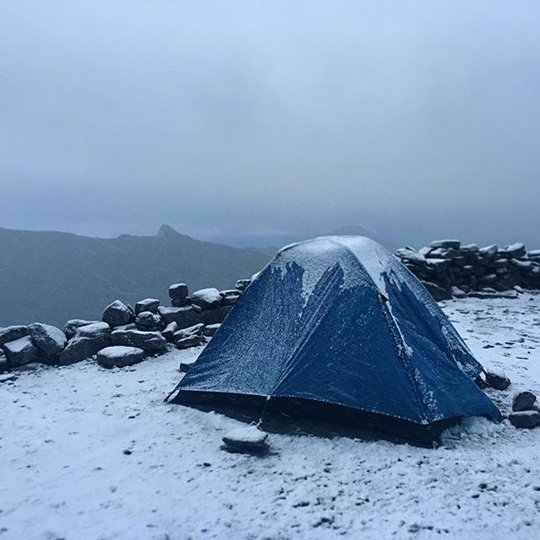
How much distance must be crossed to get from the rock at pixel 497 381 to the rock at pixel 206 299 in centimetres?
532

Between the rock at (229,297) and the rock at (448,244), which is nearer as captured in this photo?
the rock at (229,297)

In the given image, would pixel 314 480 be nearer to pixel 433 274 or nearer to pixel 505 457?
pixel 505 457

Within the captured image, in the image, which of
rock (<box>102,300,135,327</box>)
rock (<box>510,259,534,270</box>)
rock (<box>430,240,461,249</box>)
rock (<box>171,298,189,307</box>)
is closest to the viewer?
rock (<box>102,300,135,327</box>)

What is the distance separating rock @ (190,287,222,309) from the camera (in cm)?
974

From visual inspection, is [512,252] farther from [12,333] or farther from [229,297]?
[12,333]

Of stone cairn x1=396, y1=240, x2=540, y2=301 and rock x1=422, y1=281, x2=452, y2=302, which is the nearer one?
rock x1=422, y1=281, x2=452, y2=302

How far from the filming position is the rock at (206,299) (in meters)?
9.74

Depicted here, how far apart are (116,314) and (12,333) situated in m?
1.71

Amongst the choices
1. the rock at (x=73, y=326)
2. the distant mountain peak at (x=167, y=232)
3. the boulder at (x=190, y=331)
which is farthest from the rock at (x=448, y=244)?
the distant mountain peak at (x=167, y=232)

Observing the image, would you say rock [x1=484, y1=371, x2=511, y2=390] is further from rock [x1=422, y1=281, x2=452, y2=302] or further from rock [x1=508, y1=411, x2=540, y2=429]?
rock [x1=422, y1=281, x2=452, y2=302]

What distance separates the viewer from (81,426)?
561 centimetres

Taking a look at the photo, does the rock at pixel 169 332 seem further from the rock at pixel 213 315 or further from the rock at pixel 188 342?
the rock at pixel 213 315

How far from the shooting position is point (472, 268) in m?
14.0

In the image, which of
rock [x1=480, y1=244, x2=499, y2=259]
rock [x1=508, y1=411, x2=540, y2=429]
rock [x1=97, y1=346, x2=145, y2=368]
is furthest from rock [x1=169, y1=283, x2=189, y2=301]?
rock [x1=480, y1=244, x2=499, y2=259]
